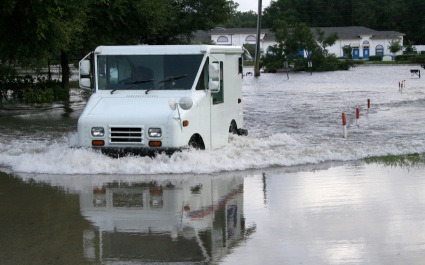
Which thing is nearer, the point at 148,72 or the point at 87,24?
the point at 148,72

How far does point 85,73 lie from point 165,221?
5.64 metres

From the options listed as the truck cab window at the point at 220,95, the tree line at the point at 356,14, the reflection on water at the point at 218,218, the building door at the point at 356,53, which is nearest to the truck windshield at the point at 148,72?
the truck cab window at the point at 220,95

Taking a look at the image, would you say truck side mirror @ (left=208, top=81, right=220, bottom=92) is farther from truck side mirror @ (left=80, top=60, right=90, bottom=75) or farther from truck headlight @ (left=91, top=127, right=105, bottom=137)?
truck side mirror @ (left=80, top=60, right=90, bottom=75)

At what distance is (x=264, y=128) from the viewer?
21.8m

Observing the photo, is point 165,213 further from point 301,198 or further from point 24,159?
point 24,159

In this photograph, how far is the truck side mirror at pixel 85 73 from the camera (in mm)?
13602

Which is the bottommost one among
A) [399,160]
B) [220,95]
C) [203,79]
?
[399,160]

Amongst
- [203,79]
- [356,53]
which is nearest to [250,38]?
[356,53]

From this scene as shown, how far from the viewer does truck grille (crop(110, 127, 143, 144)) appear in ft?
41.0

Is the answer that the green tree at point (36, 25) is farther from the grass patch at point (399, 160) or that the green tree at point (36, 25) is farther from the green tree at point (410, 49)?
the green tree at point (410, 49)

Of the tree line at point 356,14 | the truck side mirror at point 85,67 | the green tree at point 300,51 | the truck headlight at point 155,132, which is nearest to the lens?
the truck headlight at point 155,132

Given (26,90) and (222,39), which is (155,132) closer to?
(26,90)

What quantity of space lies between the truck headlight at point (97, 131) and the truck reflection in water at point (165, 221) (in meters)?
1.32

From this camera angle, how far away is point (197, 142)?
13289 mm
